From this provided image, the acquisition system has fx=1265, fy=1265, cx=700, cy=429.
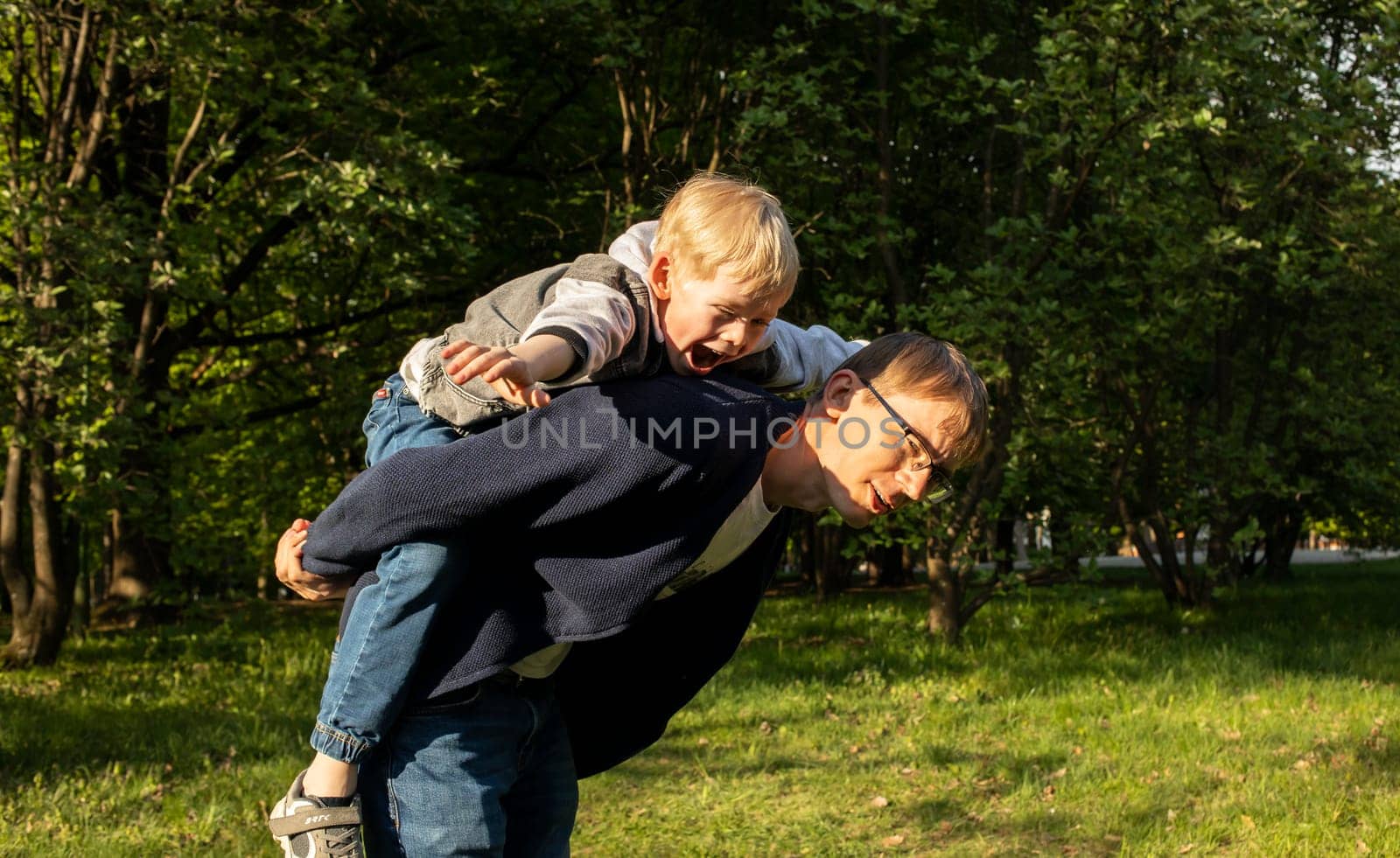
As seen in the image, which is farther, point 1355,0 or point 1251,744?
point 1355,0

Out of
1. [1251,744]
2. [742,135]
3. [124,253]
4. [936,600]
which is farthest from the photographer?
[936,600]

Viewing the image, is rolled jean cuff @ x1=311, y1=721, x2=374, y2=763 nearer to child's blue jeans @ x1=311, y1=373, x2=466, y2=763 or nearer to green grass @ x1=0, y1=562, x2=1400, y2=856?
child's blue jeans @ x1=311, y1=373, x2=466, y2=763

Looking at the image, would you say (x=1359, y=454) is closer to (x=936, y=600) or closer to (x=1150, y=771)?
(x=936, y=600)

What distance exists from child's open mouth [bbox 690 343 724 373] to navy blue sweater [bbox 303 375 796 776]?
0.27 meters

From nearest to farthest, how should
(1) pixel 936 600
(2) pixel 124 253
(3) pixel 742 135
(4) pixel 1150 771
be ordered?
1. (4) pixel 1150 771
2. (2) pixel 124 253
3. (3) pixel 742 135
4. (1) pixel 936 600

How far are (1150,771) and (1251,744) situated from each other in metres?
0.91

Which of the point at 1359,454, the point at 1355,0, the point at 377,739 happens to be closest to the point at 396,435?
the point at 377,739

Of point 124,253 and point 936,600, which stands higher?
point 124,253

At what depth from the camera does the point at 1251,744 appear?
286 inches

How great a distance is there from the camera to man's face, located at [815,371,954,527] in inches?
90.6

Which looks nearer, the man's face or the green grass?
the man's face

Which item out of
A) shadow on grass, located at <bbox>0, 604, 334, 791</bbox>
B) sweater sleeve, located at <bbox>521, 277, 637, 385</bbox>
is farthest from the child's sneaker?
shadow on grass, located at <bbox>0, 604, 334, 791</bbox>

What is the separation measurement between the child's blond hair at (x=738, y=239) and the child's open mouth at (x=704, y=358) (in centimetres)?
16

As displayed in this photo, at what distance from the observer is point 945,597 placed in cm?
1080
